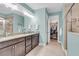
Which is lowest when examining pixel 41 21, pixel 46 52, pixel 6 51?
pixel 46 52

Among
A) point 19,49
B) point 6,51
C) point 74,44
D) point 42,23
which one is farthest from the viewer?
point 42,23

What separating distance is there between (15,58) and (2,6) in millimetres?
2443

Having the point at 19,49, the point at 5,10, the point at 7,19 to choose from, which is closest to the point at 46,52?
the point at 19,49

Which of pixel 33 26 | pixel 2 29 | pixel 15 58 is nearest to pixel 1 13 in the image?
pixel 2 29

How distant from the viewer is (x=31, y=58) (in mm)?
957

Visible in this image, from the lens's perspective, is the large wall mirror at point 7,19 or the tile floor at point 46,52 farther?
the tile floor at point 46,52

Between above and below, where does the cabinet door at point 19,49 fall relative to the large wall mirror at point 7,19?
below

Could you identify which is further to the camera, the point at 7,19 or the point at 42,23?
the point at 42,23

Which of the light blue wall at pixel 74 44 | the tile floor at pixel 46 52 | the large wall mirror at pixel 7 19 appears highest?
the large wall mirror at pixel 7 19

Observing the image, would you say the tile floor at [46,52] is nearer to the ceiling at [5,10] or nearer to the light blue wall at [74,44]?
the light blue wall at [74,44]

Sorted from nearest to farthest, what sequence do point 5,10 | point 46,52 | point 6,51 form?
point 6,51 < point 5,10 < point 46,52

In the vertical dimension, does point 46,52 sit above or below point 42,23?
below

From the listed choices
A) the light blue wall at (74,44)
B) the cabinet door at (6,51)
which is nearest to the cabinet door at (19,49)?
the cabinet door at (6,51)

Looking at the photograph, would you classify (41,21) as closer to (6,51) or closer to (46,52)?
(46,52)
